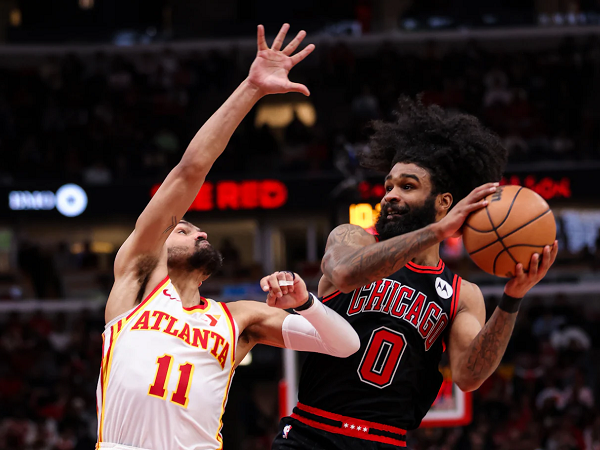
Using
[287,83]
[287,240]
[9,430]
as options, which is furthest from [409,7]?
[287,83]

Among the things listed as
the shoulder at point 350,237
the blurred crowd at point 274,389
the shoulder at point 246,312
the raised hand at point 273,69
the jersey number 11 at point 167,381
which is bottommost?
the blurred crowd at point 274,389

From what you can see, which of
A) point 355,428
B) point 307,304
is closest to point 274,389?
point 355,428

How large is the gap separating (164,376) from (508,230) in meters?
1.78

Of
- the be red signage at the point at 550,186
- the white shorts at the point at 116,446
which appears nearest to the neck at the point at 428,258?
the white shorts at the point at 116,446

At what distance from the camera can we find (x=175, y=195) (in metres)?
4.05

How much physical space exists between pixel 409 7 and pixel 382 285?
15.5m

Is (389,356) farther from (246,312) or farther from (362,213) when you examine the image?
(362,213)

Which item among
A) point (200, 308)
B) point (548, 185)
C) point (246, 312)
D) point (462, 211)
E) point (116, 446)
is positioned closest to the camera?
point (462, 211)

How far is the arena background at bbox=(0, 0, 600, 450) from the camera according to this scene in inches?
511

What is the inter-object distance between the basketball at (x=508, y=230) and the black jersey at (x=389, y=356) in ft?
2.15

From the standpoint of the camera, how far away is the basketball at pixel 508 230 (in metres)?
3.55

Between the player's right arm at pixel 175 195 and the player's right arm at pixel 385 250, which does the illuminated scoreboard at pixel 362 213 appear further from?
the player's right arm at pixel 385 250

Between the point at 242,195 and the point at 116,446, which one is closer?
the point at 116,446

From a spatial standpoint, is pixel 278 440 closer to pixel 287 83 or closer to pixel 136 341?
pixel 136 341
